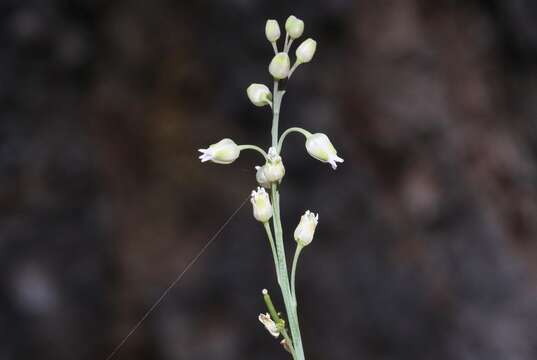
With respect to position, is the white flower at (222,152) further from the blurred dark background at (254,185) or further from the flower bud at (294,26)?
the blurred dark background at (254,185)

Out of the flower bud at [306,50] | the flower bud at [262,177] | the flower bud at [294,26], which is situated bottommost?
the flower bud at [262,177]

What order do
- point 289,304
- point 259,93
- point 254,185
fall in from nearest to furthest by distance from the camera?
point 289,304, point 259,93, point 254,185

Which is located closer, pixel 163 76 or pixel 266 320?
pixel 266 320

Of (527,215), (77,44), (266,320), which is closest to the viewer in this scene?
(266,320)

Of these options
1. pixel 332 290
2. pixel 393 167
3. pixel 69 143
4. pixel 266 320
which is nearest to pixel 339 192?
pixel 393 167

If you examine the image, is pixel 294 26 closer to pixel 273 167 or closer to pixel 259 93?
pixel 259 93

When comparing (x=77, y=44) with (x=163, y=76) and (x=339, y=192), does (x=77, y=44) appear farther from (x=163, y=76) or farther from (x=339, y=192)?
(x=339, y=192)

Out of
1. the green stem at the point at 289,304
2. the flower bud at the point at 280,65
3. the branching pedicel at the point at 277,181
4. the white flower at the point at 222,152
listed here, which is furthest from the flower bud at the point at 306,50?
the green stem at the point at 289,304

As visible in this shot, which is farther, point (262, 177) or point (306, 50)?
point (306, 50)

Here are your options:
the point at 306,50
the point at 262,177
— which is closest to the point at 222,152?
the point at 262,177
